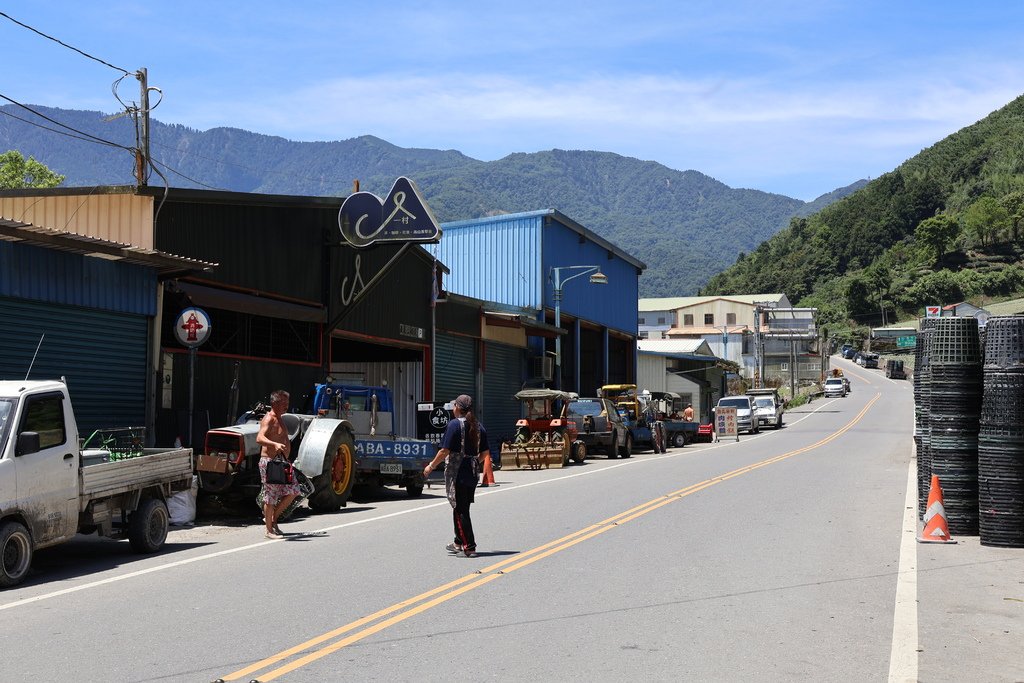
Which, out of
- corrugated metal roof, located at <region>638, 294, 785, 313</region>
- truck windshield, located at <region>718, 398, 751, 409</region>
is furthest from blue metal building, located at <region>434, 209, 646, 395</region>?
corrugated metal roof, located at <region>638, 294, 785, 313</region>

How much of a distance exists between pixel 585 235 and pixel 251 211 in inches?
1197

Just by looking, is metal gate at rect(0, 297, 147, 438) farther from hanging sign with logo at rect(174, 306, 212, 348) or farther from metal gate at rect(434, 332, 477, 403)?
metal gate at rect(434, 332, 477, 403)

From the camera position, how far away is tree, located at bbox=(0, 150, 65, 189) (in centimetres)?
4951

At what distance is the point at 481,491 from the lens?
22078 millimetres

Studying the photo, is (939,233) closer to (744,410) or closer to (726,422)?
(744,410)

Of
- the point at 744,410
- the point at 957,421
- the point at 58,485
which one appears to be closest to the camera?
the point at 58,485

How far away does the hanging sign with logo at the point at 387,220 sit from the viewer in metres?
25.9

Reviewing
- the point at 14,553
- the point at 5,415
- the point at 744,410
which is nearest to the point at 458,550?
the point at 14,553

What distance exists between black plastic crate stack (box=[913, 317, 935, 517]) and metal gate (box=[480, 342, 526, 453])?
21.1m

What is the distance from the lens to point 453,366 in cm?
3591

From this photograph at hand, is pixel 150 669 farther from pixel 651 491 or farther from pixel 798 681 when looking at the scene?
pixel 651 491

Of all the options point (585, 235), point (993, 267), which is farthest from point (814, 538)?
point (993, 267)

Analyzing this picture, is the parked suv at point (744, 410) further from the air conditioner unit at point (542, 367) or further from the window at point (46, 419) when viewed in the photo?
the window at point (46, 419)

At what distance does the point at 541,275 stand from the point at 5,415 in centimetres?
3580
